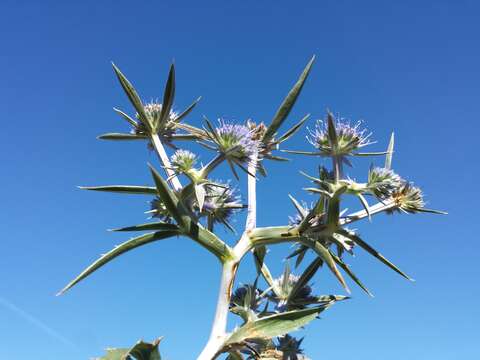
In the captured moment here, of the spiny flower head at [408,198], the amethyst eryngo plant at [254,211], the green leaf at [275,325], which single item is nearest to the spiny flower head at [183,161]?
the amethyst eryngo plant at [254,211]

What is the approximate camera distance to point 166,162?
132 inches

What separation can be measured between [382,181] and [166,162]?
1.40m

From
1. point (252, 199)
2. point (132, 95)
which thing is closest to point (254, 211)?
point (252, 199)

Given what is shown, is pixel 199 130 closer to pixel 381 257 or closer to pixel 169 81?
pixel 169 81

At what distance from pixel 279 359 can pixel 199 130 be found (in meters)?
1.66

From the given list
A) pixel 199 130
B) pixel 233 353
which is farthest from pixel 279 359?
pixel 199 130

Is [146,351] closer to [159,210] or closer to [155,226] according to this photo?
[155,226]

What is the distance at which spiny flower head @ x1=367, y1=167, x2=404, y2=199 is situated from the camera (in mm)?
3184

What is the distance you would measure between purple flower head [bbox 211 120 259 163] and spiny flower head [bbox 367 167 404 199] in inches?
30.9

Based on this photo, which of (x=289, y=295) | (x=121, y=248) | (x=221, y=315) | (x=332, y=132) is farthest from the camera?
(x=289, y=295)

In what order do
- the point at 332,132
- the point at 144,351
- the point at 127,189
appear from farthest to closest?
the point at 332,132 → the point at 127,189 → the point at 144,351

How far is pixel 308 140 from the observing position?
3486mm

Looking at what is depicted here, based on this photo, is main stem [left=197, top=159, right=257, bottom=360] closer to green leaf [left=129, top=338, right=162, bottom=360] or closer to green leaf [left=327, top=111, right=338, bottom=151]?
green leaf [left=129, top=338, right=162, bottom=360]

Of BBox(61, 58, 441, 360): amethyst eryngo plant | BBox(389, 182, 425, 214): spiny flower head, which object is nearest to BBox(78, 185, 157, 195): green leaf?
BBox(61, 58, 441, 360): amethyst eryngo plant
